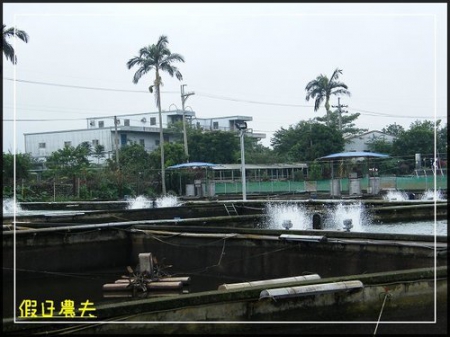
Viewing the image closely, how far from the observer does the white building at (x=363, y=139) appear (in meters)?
49.7

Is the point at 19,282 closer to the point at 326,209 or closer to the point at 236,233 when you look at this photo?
the point at 236,233

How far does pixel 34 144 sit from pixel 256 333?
54.6 m

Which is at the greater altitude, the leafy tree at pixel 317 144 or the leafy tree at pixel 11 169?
the leafy tree at pixel 317 144

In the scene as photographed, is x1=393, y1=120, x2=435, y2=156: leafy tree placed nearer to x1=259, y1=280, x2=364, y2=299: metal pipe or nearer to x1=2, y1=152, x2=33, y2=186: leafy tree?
x1=2, y1=152, x2=33, y2=186: leafy tree

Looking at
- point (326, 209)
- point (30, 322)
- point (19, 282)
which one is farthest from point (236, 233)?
point (326, 209)

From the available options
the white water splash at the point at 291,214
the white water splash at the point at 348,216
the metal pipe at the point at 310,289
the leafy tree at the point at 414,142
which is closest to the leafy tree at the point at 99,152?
the leafy tree at the point at 414,142

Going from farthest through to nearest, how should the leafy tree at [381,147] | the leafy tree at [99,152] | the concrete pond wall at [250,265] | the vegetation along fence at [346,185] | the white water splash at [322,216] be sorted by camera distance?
the leafy tree at [99,152] < the leafy tree at [381,147] < the vegetation along fence at [346,185] < the white water splash at [322,216] < the concrete pond wall at [250,265]

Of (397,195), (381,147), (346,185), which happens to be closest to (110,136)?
(381,147)

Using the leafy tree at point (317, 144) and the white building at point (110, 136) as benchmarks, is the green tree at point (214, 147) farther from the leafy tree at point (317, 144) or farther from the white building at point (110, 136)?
the leafy tree at point (317, 144)

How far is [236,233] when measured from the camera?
1086 centimetres

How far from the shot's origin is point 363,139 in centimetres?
5147

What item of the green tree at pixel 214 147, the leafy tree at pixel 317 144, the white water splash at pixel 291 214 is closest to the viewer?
the white water splash at pixel 291 214

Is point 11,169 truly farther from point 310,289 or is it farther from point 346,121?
point 346,121

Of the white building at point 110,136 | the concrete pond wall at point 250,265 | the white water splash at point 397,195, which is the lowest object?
the concrete pond wall at point 250,265
